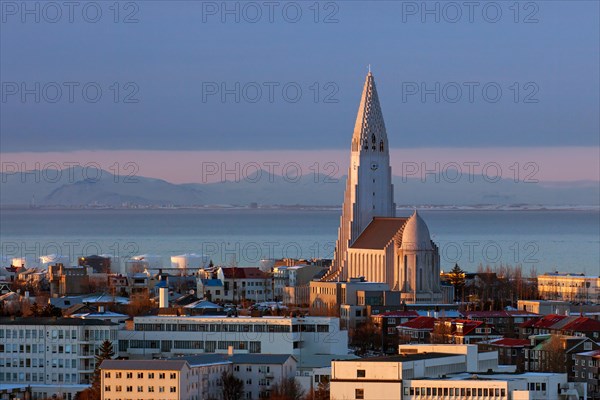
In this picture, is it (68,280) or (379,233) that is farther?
(379,233)

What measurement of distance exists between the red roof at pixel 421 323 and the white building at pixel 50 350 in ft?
51.7

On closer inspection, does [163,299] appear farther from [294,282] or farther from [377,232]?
[377,232]

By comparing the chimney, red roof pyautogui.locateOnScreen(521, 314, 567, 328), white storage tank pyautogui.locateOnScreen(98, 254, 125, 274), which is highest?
white storage tank pyautogui.locateOnScreen(98, 254, 125, 274)

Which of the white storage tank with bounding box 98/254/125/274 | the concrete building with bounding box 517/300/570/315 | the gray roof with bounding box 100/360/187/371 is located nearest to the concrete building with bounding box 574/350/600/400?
the gray roof with bounding box 100/360/187/371

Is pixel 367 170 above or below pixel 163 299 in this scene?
above

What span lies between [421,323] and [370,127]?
4122 cm

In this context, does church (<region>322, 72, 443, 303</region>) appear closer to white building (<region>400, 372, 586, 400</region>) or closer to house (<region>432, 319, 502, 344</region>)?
house (<region>432, 319, 502, 344</region>)

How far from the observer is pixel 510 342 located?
8169 centimetres

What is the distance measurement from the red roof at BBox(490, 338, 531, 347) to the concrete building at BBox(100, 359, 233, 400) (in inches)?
587

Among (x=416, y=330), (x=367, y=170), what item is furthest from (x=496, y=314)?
(x=367, y=170)

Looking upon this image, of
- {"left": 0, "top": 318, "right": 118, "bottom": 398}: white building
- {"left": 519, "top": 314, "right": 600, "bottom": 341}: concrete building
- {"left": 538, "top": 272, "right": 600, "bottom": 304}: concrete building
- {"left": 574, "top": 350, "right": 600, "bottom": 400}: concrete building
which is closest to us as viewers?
{"left": 574, "top": 350, "right": 600, "bottom": 400}: concrete building

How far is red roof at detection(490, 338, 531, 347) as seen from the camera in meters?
80.9

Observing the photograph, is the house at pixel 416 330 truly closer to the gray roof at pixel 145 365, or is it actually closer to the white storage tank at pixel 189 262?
the gray roof at pixel 145 365

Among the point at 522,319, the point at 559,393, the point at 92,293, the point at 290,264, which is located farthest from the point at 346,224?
the point at 559,393
